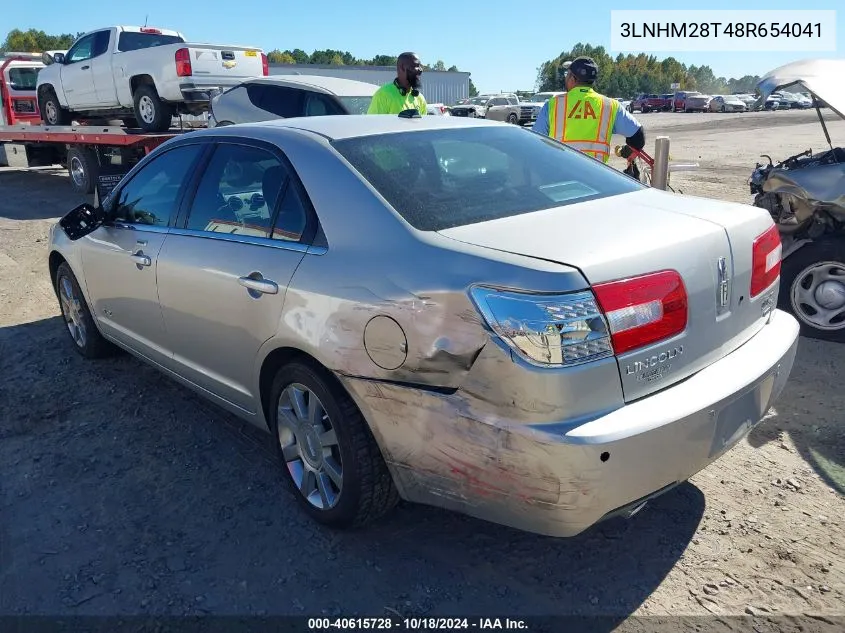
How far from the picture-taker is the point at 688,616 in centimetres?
242

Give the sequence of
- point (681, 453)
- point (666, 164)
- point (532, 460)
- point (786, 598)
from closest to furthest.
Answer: point (532, 460), point (681, 453), point (786, 598), point (666, 164)

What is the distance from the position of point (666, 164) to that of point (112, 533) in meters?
5.37

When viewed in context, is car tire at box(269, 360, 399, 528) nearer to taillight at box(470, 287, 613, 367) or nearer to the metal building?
taillight at box(470, 287, 613, 367)

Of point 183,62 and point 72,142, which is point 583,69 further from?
point 72,142

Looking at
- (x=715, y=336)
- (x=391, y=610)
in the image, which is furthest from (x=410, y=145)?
(x=391, y=610)

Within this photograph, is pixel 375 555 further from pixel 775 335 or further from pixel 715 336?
pixel 775 335

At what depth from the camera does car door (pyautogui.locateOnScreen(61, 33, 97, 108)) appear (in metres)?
11.9

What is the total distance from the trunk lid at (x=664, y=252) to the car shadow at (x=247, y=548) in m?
0.83

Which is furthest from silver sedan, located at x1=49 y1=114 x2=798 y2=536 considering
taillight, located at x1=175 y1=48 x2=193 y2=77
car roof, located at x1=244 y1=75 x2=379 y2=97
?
taillight, located at x1=175 y1=48 x2=193 y2=77

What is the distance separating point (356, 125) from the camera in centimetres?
327

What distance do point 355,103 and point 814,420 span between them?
23.1 ft

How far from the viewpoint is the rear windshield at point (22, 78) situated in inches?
635

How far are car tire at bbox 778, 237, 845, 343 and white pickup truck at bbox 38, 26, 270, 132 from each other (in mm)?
8382

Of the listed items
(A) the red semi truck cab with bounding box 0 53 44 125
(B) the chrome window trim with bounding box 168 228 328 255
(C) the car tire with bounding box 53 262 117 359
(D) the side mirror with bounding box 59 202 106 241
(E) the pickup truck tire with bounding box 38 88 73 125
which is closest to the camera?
(B) the chrome window trim with bounding box 168 228 328 255
